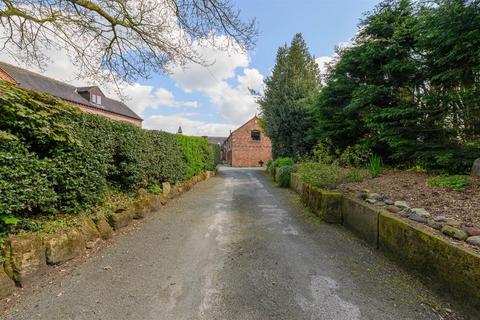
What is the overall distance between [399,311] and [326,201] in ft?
9.47

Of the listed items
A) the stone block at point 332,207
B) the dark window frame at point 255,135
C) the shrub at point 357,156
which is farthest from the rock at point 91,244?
the dark window frame at point 255,135

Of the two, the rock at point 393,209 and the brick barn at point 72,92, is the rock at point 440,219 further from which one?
the brick barn at point 72,92

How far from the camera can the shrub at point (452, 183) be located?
380cm

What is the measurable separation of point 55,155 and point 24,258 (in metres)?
1.42

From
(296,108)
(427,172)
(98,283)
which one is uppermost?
(296,108)

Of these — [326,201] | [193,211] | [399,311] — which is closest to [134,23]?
[193,211]

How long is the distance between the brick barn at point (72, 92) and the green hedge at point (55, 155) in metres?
12.2

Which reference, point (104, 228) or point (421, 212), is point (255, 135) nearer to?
point (104, 228)

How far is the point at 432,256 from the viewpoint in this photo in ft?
8.37

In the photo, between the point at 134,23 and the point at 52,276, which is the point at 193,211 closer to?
the point at 52,276

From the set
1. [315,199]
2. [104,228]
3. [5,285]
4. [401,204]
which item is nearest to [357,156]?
[315,199]

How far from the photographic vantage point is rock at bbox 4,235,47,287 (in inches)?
99.2

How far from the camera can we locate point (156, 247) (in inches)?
151

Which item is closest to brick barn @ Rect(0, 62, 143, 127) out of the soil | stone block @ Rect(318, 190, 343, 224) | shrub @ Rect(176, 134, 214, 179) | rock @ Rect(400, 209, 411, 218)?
shrub @ Rect(176, 134, 214, 179)
